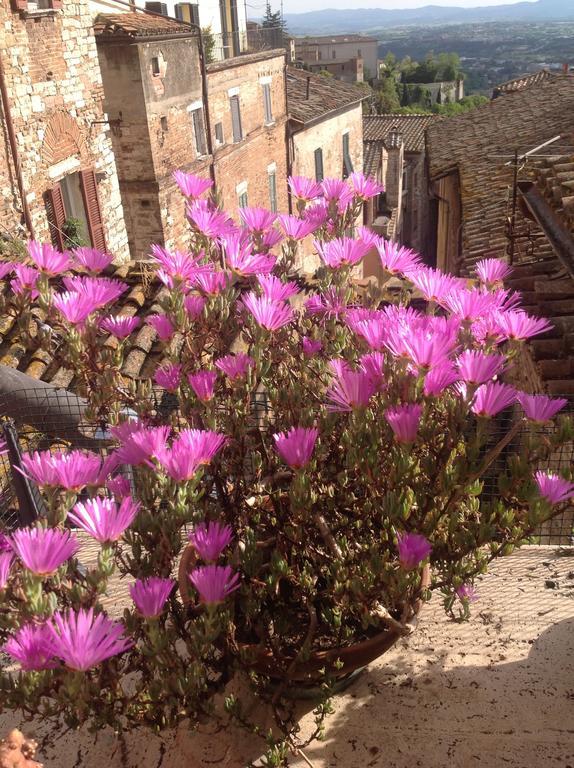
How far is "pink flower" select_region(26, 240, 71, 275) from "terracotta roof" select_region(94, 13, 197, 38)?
39.0 ft

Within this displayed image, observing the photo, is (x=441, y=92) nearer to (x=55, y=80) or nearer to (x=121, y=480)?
(x=55, y=80)

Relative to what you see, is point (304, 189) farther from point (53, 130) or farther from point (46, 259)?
point (53, 130)

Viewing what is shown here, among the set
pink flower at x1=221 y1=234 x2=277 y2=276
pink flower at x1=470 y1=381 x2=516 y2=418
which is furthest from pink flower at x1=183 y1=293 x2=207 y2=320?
pink flower at x1=470 y1=381 x2=516 y2=418

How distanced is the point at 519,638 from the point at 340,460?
962 millimetres

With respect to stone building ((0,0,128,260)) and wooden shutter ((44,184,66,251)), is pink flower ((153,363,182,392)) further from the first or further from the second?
wooden shutter ((44,184,66,251))

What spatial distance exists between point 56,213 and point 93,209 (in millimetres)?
738

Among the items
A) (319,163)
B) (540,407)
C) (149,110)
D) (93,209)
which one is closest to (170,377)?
(540,407)

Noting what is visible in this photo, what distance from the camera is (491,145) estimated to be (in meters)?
12.9

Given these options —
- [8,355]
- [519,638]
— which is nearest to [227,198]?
[8,355]

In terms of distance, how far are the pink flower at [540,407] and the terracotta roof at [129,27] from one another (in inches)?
498

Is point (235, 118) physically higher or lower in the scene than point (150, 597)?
lower

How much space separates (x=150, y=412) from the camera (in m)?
1.87

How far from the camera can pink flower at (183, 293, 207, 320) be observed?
1.96 m

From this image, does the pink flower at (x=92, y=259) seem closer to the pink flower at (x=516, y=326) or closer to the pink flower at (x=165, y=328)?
the pink flower at (x=165, y=328)
